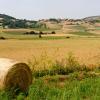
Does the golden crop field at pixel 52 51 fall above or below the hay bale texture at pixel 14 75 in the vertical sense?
below

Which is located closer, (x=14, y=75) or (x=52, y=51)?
(x=14, y=75)

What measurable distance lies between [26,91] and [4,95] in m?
1.19

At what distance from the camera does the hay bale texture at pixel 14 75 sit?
912cm

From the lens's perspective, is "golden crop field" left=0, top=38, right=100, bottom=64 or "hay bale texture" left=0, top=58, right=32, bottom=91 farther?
"golden crop field" left=0, top=38, right=100, bottom=64

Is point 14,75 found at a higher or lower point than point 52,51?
higher

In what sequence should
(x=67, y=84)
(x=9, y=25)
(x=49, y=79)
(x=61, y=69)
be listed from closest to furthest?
(x=67, y=84)
(x=49, y=79)
(x=61, y=69)
(x=9, y=25)

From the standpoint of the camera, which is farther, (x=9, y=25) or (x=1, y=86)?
(x=9, y=25)

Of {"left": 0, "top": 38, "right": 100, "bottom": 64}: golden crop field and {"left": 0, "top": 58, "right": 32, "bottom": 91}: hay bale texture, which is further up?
{"left": 0, "top": 58, "right": 32, "bottom": 91}: hay bale texture

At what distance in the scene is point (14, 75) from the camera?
30.8ft

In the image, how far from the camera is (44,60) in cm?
1482

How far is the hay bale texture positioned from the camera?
29.9 feet

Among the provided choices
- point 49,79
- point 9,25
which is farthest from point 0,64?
point 9,25

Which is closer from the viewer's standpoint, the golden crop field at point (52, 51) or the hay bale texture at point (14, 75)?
the hay bale texture at point (14, 75)

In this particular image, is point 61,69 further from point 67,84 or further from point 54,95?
point 54,95
